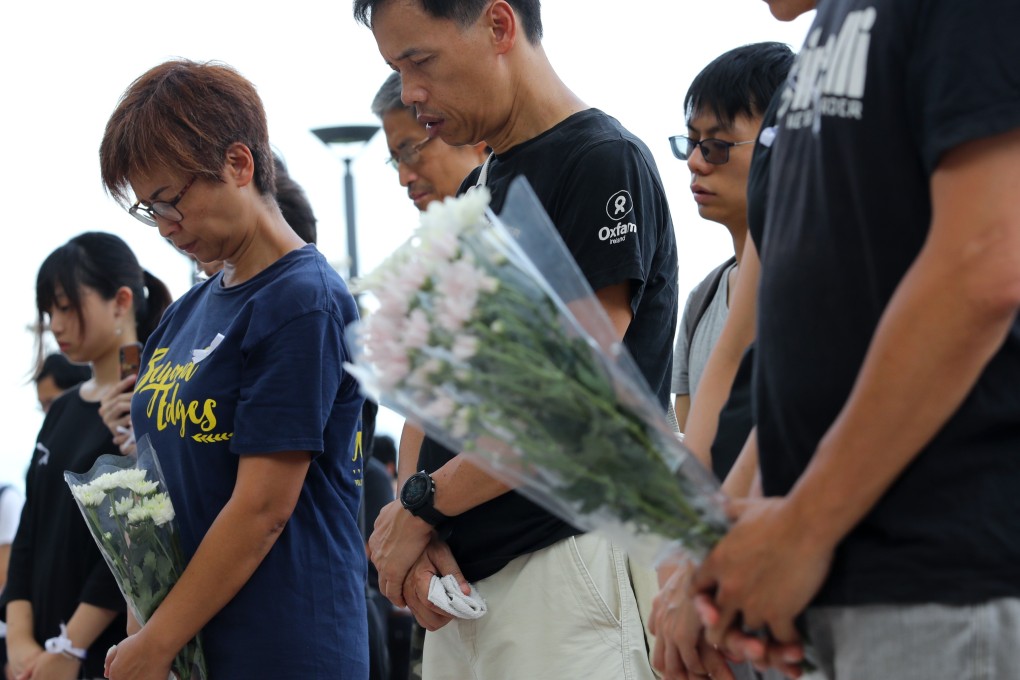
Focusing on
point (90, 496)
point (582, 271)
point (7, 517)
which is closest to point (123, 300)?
point (7, 517)

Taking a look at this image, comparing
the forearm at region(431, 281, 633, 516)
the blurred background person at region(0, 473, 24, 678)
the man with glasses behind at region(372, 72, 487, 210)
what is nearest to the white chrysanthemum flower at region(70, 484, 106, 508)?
the forearm at region(431, 281, 633, 516)

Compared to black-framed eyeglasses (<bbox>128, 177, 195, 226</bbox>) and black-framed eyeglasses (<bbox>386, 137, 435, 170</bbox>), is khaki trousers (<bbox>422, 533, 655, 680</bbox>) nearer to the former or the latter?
black-framed eyeglasses (<bbox>128, 177, 195, 226</bbox>)

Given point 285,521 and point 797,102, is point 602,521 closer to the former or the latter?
point 797,102

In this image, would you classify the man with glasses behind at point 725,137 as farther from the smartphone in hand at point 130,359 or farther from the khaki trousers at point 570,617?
the smartphone in hand at point 130,359

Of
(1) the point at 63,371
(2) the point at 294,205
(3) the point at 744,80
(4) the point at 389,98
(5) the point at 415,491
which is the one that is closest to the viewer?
(5) the point at 415,491

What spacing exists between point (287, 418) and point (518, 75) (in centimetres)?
88

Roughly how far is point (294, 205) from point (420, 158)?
51 cm

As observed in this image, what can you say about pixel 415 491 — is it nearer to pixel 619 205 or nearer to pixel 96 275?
pixel 619 205

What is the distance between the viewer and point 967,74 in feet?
4.04

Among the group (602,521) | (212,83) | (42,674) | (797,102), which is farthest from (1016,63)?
(42,674)

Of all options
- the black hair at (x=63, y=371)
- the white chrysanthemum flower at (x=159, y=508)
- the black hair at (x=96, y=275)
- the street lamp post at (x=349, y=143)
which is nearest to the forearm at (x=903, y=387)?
the white chrysanthemum flower at (x=159, y=508)

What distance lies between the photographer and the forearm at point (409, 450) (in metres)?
2.70

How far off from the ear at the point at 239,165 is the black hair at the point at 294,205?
0.93 m

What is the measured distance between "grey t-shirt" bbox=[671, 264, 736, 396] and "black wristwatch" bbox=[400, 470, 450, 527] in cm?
91
